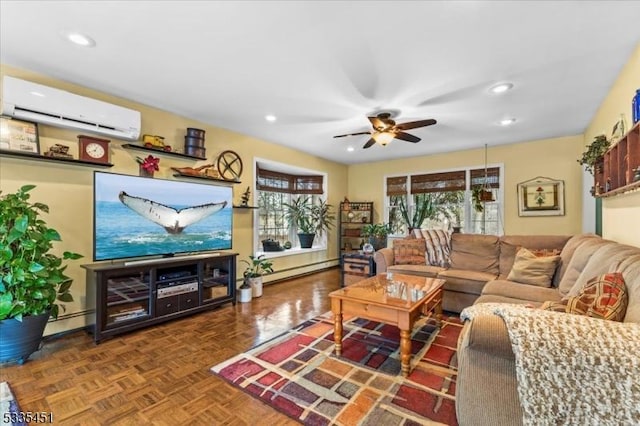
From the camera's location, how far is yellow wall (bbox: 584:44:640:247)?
2.18 m

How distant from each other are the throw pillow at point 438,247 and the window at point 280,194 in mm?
2490

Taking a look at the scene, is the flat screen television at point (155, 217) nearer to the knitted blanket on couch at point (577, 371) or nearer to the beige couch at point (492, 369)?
the beige couch at point (492, 369)

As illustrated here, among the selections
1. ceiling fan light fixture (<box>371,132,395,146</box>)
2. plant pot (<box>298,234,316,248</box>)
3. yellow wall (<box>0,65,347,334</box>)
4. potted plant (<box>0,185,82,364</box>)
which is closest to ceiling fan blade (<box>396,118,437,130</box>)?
ceiling fan light fixture (<box>371,132,395,146</box>)

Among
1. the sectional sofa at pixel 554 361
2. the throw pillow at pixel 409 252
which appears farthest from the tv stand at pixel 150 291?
the sectional sofa at pixel 554 361

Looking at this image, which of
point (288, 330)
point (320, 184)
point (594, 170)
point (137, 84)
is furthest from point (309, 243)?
point (594, 170)

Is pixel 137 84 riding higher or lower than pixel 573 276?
higher

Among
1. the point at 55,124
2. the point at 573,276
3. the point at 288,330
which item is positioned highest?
the point at 55,124

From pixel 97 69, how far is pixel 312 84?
74.6 inches

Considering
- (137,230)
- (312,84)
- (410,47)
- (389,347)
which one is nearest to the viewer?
(410,47)

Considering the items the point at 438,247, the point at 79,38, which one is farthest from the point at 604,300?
the point at 79,38

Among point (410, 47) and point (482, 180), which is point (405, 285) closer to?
point (410, 47)

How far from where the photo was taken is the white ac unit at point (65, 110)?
2.39 m

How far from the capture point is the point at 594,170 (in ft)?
10.2

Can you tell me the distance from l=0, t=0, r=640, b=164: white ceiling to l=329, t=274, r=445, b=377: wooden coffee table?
194 centimetres
